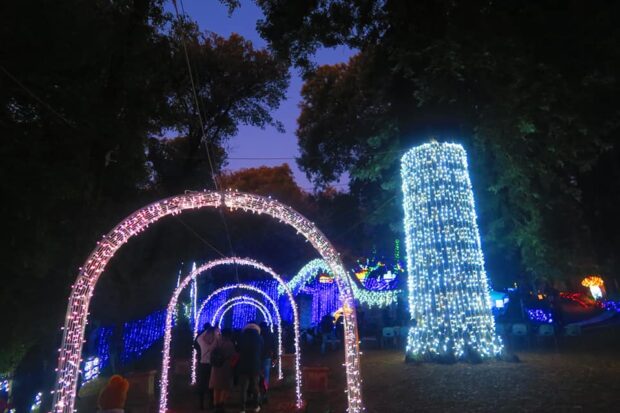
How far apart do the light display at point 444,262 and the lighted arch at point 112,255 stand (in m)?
4.53

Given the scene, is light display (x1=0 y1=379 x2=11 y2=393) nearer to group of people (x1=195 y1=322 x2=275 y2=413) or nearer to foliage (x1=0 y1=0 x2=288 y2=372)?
foliage (x1=0 y1=0 x2=288 y2=372)

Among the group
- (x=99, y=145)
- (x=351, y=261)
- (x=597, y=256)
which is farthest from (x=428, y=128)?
(x=597, y=256)

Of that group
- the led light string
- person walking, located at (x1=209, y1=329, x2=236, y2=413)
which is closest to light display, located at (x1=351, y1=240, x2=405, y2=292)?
person walking, located at (x1=209, y1=329, x2=236, y2=413)

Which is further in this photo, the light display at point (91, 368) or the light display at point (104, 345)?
the light display at point (104, 345)

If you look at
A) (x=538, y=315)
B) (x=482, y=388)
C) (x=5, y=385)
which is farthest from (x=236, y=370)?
(x=538, y=315)

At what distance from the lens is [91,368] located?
1245 centimetres

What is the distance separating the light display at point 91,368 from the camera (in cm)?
1184

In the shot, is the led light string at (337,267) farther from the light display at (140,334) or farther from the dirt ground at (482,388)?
the light display at (140,334)

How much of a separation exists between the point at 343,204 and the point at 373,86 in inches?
300

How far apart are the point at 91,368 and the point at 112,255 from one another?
8.26 m

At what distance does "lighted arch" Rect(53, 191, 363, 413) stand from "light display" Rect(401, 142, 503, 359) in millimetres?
4531

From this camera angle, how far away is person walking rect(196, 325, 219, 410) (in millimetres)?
8539

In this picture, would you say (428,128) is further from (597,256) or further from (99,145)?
(597,256)

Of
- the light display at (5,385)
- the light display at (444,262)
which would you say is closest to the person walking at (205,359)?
the light display at (5,385)
